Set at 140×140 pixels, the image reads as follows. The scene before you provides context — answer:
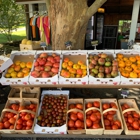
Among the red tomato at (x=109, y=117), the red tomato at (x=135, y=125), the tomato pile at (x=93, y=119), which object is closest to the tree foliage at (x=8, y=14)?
the tomato pile at (x=93, y=119)

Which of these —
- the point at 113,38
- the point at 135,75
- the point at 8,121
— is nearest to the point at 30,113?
the point at 8,121

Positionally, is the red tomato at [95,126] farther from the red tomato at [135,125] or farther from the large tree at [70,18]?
the large tree at [70,18]

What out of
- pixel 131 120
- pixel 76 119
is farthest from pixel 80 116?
pixel 131 120

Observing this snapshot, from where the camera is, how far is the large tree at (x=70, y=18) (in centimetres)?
218

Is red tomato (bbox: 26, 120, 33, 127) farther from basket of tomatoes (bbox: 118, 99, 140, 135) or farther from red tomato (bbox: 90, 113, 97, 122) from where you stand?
basket of tomatoes (bbox: 118, 99, 140, 135)

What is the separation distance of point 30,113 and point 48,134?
1.20 ft

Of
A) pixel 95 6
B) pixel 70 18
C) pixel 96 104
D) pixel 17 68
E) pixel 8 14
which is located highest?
pixel 8 14

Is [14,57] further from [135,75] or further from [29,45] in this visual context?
[135,75]

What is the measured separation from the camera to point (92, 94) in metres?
3.24

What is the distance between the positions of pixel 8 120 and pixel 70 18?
170 cm

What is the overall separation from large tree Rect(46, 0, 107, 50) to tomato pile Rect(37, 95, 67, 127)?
0.92 metres

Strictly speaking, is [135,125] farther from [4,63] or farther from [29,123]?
[4,63]

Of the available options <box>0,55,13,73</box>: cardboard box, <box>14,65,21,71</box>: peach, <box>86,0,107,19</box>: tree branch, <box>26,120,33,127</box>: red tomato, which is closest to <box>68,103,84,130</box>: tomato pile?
<box>26,120,33,127</box>: red tomato

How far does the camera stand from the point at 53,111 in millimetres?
2020
